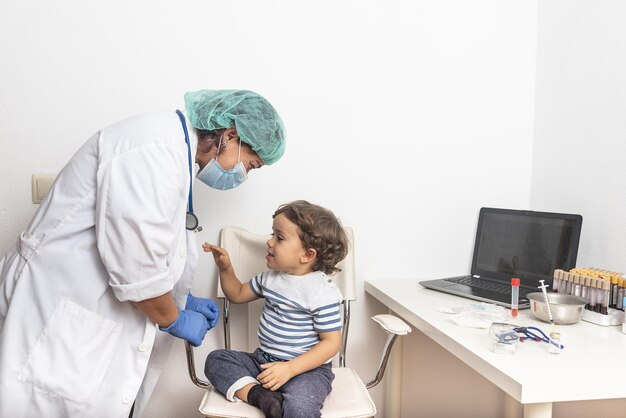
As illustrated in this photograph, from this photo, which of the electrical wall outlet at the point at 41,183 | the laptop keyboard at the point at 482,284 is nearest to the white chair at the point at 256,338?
the laptop keyboard at the point at 482,284

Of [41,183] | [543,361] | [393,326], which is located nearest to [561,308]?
[543,361]

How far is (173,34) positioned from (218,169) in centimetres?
71

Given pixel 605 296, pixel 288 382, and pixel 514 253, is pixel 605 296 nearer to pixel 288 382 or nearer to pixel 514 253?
pixel 514 253

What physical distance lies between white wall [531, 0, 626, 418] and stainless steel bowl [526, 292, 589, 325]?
0.28 metres

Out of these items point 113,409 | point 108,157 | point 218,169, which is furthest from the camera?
point 218,169

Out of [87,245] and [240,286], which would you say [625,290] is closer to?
[240,286]

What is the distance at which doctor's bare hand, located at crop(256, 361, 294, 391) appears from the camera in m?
1.46

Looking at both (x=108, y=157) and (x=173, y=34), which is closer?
(x=108, y=157)

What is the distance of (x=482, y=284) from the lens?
195 centimetres

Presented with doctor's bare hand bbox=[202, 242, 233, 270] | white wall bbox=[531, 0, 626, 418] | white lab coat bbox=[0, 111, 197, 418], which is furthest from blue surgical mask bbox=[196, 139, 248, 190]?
white wall bbox=[531, 0, 626, 418]

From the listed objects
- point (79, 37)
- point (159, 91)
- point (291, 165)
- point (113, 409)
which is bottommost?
point (113, 409)

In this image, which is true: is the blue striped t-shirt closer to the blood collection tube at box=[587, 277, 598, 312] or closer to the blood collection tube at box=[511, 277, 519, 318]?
the blood collection tube at box=[511, 277, 519, 318]

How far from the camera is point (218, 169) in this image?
1472 millimetres

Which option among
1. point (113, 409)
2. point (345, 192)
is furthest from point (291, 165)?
point (113, 409)
